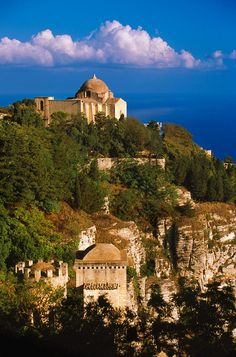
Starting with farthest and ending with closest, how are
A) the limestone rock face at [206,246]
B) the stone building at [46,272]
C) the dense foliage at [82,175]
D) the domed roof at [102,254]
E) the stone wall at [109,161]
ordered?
the stone wall at [109,161], the limestone rock face at [206,246], the dense foliage at [82,175], the domed roof at [102,254], the stone building at [46,272]

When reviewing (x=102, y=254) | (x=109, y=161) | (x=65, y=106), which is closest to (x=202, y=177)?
(x=109, y=161)

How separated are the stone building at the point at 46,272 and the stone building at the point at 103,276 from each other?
0.72 metres

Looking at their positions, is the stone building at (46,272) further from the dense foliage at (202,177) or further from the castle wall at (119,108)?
the castle wall at (119,108)

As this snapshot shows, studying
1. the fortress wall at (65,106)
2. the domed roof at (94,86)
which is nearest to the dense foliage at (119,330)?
the fortress wall at (65,106)

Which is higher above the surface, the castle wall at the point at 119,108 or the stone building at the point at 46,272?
the castle wall at the point at 119,108

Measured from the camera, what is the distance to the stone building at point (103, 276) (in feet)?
62.0

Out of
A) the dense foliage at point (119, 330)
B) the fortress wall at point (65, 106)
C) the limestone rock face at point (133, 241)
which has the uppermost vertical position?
the fortress wall at point (65, 106)

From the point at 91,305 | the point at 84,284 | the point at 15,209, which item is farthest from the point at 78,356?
the point at 15,209

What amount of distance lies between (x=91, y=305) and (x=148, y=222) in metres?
16.0

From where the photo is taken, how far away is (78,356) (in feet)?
34.7

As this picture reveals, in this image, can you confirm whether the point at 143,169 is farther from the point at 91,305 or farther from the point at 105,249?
the point at 91,305

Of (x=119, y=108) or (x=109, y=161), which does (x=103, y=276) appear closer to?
(x=109, y=161)

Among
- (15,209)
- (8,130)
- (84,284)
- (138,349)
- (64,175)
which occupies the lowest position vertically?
(138,349)

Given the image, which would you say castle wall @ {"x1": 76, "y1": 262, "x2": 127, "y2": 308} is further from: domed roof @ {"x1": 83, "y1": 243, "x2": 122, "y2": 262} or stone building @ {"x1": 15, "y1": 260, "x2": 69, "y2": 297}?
stone building @ {"x1": 15, "y1": 260, "x2": 69, "y2": 297}
